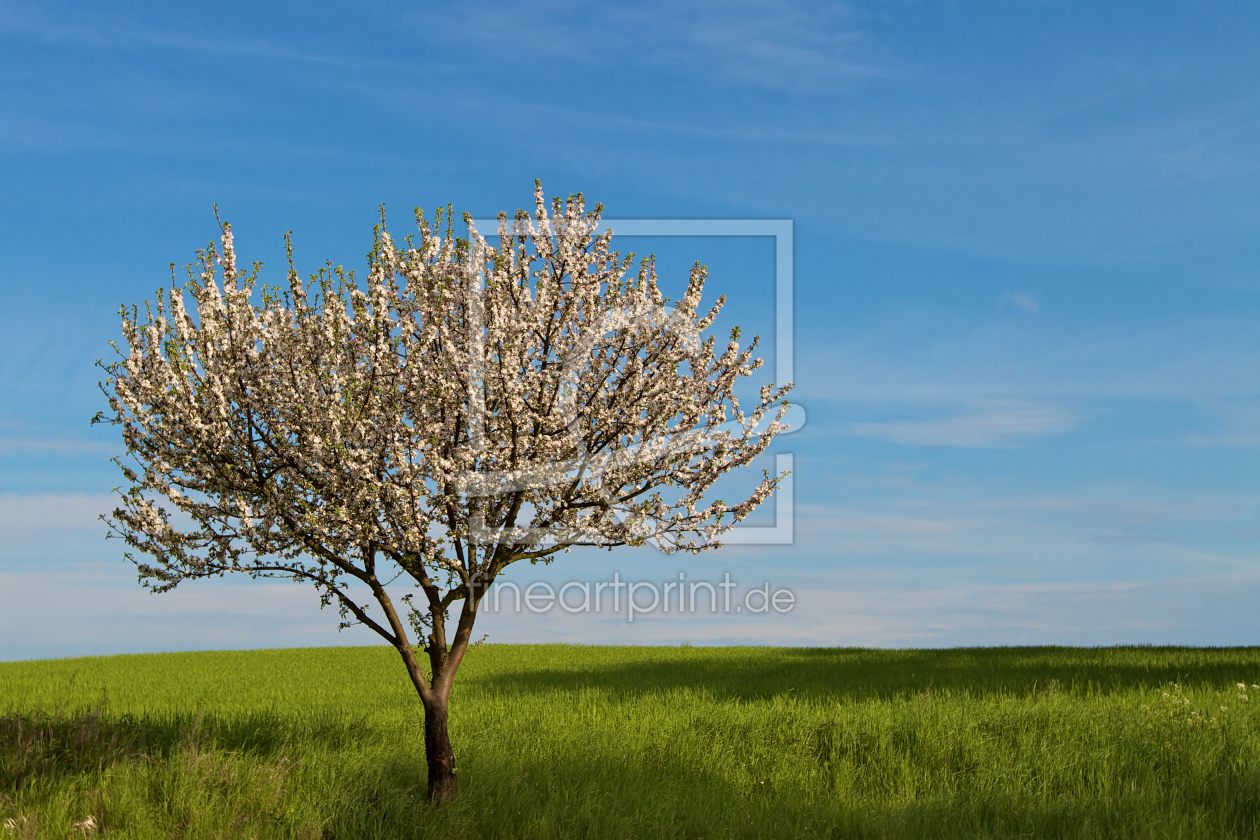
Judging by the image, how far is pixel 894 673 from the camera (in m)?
27.1

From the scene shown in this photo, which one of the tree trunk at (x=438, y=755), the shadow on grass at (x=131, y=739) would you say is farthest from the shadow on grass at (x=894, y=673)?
the tree trunk at (x=438, y=755)

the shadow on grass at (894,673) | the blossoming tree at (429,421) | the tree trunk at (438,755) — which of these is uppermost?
the blossoming tree at (429,421)

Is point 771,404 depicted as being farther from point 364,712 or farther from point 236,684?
point 236,684

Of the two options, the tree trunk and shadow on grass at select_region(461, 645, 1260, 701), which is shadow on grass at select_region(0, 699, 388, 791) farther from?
shadow on grass at select_region(461, 645, 1260, 701)

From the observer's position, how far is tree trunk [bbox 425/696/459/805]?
11625 millimetres

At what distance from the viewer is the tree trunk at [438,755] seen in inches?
458

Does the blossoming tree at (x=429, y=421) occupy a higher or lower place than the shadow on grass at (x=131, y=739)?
higher

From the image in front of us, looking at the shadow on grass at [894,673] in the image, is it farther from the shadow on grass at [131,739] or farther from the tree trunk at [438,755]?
the tree trunk at [438,755]

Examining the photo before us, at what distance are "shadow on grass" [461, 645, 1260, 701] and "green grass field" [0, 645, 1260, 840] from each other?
0.29 meters

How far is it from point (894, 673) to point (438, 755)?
62.7ft

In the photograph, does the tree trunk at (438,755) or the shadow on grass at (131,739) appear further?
the shadow on grass at (131,739)

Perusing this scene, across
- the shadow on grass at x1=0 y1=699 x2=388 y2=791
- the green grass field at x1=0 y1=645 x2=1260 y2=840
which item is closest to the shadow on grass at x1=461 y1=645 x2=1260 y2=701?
the green grass field at x1=0 y1=645 x2=1260 y2=840

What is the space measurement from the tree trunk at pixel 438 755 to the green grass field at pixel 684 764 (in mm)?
245

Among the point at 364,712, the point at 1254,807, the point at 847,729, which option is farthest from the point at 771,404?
the point at 364,712
